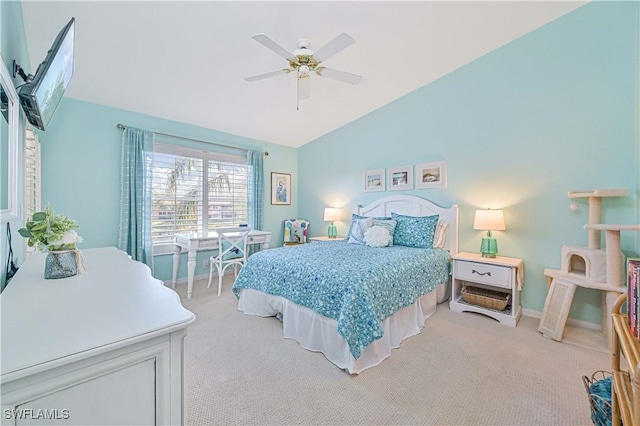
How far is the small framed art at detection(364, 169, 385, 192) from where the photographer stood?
13.8 ft

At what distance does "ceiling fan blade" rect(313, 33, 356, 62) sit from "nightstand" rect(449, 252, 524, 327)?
2.52 metres

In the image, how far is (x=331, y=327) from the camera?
2.08m

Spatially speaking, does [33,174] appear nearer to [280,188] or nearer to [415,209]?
[280,188]

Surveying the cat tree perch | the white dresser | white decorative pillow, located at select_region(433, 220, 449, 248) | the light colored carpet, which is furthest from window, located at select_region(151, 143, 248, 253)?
the cat tree perch

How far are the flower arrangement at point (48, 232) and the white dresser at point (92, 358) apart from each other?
1.04ft

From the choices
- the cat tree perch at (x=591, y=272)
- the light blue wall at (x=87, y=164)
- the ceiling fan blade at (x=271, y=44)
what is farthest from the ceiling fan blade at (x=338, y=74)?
the light blue wall at (x=87, y=164)

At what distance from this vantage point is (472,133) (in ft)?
10.9

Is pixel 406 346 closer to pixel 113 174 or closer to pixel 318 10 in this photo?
pixel 318 10

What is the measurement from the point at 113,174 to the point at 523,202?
5051 millimetres

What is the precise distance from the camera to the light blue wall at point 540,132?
8.02 ft

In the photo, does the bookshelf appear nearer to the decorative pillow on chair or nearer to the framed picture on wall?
the decorative pillow on chair

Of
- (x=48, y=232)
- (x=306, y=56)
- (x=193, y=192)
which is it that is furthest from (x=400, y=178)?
(x=48, y=232)

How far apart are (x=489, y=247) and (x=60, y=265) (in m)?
3.66

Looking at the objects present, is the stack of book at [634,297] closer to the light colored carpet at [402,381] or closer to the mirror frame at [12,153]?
the light colored carpet at [402,381]
